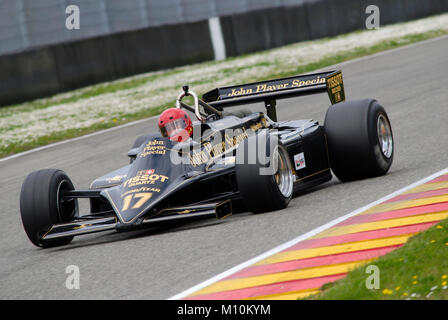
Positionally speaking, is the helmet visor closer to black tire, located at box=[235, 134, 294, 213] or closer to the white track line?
black tire, located at box=[235, 134, 294, 213]

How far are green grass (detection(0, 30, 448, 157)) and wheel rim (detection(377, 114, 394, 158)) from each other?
7785 millimetres

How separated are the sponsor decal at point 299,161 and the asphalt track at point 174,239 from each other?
300 millimetres

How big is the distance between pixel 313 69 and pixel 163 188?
1197cm

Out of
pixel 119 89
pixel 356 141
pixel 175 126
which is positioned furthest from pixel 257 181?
pixel 119 89

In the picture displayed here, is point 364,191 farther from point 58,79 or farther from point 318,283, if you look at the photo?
point 58,79

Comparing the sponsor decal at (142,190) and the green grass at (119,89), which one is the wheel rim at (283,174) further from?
the green grass at (119,89)

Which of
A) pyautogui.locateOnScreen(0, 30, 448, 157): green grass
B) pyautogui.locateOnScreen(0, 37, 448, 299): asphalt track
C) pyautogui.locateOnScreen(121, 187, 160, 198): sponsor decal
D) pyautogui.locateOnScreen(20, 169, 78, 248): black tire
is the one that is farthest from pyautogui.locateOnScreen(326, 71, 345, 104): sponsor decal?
pyautogui.locateOnScreen(0, 30, 448, 157): green grass

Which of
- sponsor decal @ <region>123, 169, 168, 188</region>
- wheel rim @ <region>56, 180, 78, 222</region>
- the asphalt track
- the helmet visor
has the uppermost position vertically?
the helmet visor

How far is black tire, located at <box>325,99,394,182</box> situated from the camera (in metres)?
7.79

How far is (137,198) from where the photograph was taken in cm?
673

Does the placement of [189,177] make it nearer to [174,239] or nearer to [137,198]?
[137,198]

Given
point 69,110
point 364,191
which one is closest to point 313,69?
point 69,110

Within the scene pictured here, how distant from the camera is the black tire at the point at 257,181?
6672 mm

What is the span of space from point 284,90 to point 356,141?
53.1 inches
